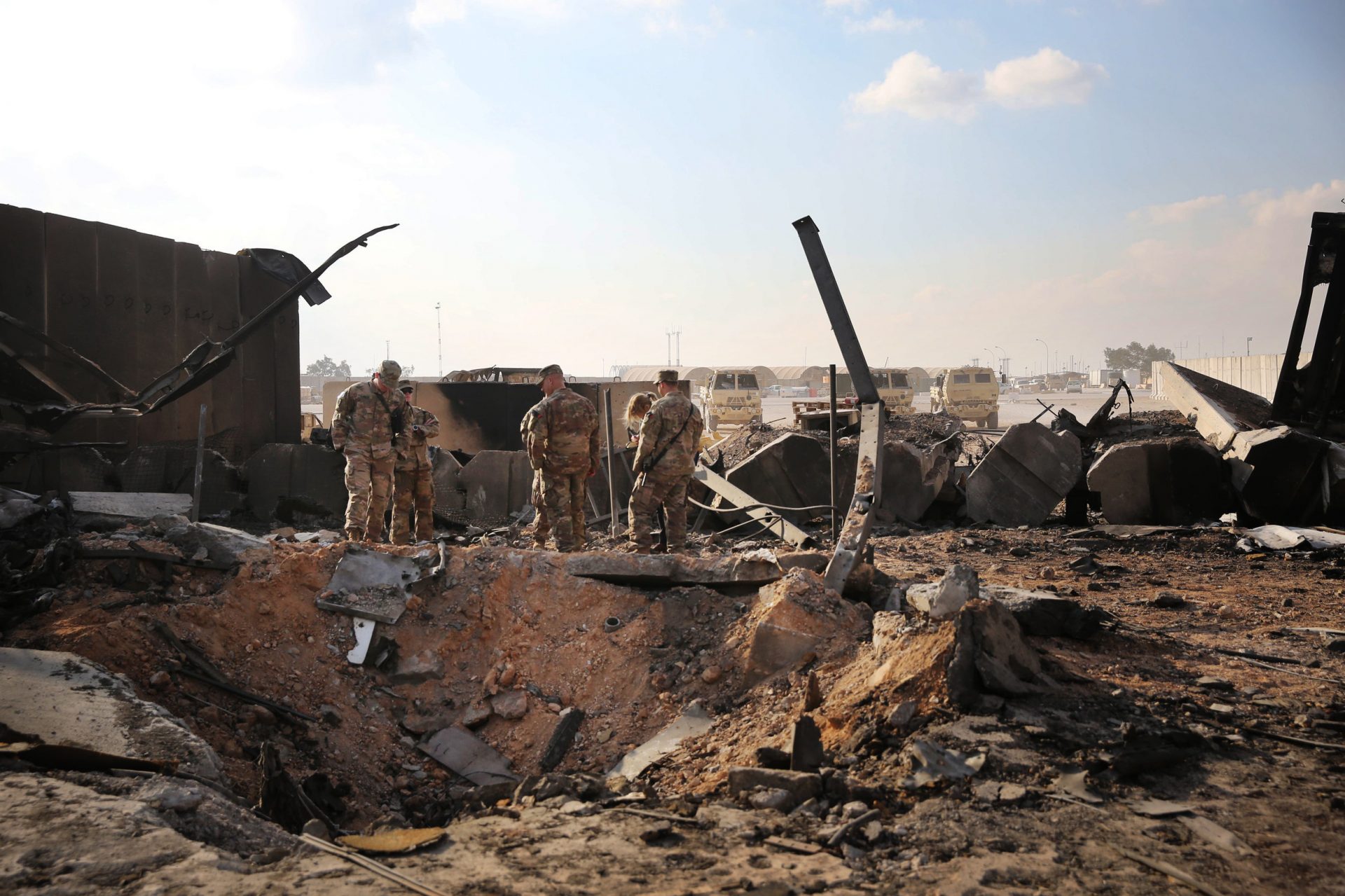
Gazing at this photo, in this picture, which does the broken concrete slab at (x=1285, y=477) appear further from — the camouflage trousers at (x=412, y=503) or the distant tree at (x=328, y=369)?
the distant tree at (x=328, y=369)

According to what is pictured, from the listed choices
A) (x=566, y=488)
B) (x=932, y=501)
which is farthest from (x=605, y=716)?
(x=932, y=501)

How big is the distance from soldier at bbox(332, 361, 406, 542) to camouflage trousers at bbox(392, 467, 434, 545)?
0.36 meters

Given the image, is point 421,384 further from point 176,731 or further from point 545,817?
point 545,817

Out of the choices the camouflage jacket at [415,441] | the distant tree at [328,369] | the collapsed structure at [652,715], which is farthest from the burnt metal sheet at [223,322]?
the distant tree at [328,369]

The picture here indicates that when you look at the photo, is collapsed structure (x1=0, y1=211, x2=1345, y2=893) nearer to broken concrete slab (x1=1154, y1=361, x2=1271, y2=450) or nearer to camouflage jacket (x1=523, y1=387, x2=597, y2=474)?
camouflage jacket (x1=523, y1=387, x2=597, y2=474)

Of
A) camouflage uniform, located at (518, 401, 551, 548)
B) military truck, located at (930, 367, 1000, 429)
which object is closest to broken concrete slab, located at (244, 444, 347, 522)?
camouflage uniform, located at (518, 401, 551, 548)

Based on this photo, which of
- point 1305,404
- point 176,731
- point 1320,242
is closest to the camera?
point 176,731

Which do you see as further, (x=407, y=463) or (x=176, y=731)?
(x=407, y=463)

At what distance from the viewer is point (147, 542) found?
6188mm

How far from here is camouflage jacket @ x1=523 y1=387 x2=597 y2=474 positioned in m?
7.79

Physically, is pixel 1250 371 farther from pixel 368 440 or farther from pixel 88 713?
pixel 88 713

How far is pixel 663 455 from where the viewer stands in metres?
7.80

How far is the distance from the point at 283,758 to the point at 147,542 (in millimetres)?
2415

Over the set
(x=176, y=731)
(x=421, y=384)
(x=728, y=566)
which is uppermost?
(x=421, y=384)
